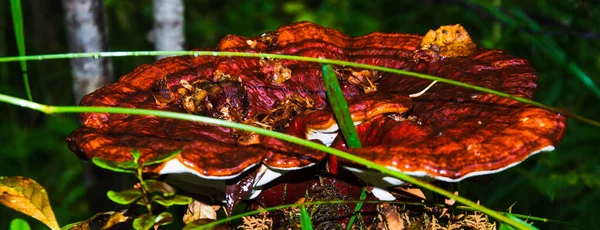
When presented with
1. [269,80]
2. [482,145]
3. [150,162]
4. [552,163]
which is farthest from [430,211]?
[552,163]

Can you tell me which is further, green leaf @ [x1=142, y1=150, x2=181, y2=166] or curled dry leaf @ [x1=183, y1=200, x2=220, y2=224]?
curled dry leaf @ [x1=183, y1=200, x2=220, y2=224]

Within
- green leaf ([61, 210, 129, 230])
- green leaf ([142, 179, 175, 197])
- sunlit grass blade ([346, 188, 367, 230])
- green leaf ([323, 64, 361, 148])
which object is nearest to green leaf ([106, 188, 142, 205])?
green leaf ([142, 179, 175, 197])

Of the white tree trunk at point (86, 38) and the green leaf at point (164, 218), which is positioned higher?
the white tree trunk at point (86, 38)

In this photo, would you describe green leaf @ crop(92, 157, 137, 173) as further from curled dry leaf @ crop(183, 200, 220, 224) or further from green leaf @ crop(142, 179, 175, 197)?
curled dry leaf @ crop(183, 200, 220, 224)

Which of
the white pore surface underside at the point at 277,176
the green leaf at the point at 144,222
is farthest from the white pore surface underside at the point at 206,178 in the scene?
the green leaf at the point at 144,222

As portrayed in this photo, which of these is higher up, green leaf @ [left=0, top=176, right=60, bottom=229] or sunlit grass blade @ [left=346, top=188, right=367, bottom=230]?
green leaf @ [left=0, top=176, right=60, bottom=229]

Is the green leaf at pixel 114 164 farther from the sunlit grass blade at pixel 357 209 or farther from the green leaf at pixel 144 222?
the sunlit grass blade at pixel 357 209
